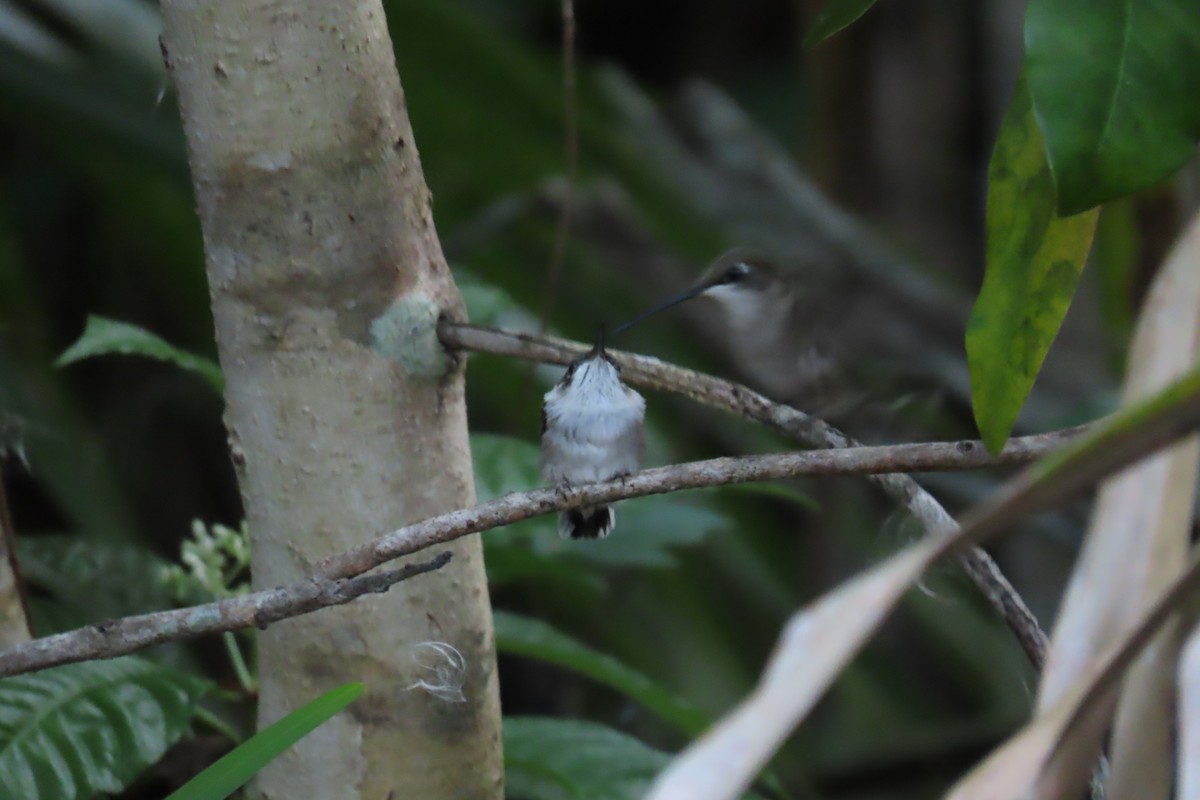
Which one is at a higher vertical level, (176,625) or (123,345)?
(123,345)

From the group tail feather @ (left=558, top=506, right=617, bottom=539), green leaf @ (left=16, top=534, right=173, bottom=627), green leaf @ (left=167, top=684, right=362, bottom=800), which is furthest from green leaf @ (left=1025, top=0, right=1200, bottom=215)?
green leaf @ (left=16, top=534, right=173, bottom=627)

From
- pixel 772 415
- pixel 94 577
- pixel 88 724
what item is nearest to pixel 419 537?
pixel 772 415

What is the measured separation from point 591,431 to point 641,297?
1.69 metres

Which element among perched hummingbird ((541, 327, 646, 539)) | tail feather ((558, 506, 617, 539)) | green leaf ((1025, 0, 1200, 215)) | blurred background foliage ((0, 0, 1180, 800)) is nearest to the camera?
green leaf ((1025, 0, 1200, 215))

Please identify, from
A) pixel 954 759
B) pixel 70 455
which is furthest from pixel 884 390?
pixel 954 759

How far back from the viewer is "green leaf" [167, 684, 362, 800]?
0.89 m

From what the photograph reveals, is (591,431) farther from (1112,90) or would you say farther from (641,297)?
(641,297)

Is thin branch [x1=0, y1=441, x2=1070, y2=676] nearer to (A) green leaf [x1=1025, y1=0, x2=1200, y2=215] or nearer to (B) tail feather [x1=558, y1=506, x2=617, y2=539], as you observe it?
(A) green leaf [x1=1025, y1=0, x2=1200, y2=215]

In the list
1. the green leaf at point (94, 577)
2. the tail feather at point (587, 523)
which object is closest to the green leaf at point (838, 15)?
the tail feather at point (587, 523)

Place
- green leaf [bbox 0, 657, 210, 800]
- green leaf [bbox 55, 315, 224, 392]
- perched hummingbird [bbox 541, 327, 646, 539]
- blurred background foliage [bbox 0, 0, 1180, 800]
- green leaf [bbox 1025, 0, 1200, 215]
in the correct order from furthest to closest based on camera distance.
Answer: blurred background foliage [bbox 0, 0, 1180, 800] < perched hummingbird [bbox 541, 327, 646, 539] < green leaf [bbox 55, 315, 224, 392] < green leaf [bbox 0, 657, 210, 800] < green leaf [bbox 1025, 0, 1200, 215]

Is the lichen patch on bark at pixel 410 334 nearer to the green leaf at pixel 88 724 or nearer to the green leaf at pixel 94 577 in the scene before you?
the green leaf at pixel 88 724

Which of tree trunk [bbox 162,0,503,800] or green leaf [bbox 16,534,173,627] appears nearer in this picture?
tree trunk [bbox 162,0,503,800]

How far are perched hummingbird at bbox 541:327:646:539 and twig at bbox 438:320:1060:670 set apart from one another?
0.49m

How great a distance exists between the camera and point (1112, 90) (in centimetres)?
89
